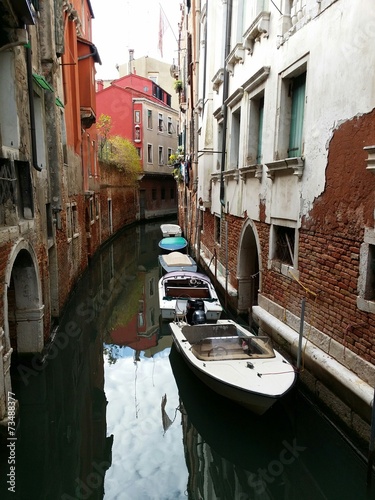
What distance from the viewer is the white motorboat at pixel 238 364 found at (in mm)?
4582

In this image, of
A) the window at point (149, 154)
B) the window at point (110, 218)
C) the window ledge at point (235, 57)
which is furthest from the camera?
the window at point (149, 154)

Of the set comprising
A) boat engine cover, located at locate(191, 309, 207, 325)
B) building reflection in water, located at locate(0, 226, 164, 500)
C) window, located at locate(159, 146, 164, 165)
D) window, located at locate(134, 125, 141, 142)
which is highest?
window, located at locate(134, 125, 141, 142)

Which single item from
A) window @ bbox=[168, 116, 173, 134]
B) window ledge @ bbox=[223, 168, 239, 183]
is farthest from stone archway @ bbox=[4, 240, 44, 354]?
window @ bbox=[168, 116, 173, 134]

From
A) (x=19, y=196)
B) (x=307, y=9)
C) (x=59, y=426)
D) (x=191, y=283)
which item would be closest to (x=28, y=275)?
(x=19, y=196)

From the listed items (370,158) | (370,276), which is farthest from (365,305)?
(370,158)

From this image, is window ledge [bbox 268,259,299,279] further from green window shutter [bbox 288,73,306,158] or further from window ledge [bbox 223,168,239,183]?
window ledge [bbox 223,168,239,183]

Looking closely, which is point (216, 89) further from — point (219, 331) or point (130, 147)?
point (130, 147)

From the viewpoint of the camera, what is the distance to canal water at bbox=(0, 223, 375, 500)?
4.14 m

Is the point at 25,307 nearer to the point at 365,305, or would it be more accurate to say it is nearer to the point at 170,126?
the point at 365,305

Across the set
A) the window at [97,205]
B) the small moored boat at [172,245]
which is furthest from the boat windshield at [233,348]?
the window at [97,205]

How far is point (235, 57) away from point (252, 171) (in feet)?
8.68

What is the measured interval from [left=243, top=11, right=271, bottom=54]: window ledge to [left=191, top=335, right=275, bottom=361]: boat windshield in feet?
15.9

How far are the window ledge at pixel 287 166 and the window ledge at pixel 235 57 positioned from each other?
292 centimetres

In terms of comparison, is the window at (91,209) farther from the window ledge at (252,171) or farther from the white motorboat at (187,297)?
the window ledge at (252,171)
